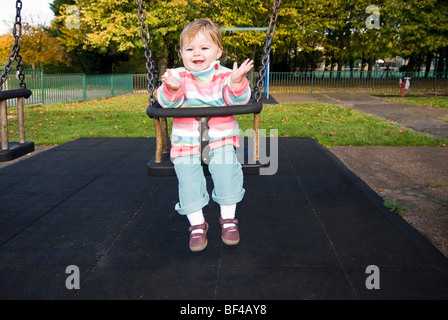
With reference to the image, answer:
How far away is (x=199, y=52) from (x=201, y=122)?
17.1 inches

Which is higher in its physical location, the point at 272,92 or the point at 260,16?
the point at 260,16

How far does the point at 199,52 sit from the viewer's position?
102 inches

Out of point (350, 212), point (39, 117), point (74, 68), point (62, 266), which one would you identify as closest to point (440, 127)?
point (350, 212)

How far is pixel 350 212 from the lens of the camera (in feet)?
11.7

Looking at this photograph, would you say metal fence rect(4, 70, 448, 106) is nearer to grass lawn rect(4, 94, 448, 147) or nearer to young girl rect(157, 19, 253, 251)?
grass lawn rect(4, 94, 448, 147)

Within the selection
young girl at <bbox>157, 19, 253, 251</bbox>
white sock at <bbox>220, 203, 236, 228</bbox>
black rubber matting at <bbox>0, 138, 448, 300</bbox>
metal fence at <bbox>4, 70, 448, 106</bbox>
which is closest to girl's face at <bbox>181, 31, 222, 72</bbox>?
young girl at <bbox>157, 19, 253, 251</bbox>

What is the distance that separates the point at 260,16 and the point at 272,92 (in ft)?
15.6

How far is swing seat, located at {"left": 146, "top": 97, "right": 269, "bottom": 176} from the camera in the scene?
2.41m

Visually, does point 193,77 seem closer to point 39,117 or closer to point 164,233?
point 164,233

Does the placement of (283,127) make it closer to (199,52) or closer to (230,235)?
(230,235)

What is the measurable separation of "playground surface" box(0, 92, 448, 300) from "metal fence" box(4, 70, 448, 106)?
11.5 meters

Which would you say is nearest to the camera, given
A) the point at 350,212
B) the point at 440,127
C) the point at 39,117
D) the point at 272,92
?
the point at 350,212

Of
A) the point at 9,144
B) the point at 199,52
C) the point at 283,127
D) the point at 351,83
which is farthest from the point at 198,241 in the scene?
the point at 351,83

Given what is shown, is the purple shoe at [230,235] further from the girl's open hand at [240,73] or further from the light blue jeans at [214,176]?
the girl's open hand at [240,73]
